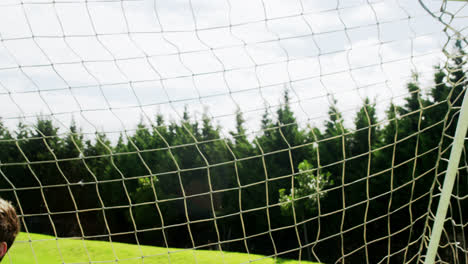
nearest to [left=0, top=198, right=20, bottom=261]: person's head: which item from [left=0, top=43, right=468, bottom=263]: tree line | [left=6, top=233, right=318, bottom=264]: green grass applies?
[left=6, top=233, right=318, bottom=264]: green grass

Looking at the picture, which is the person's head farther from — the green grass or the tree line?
the tree line

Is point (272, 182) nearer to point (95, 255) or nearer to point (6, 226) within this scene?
point (95, 255)

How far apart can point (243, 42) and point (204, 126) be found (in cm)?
1737

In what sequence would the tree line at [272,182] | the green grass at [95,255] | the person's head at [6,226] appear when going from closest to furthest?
the person's head at [6,226]
the green grass at [95,255]
the tree line at [272,182]

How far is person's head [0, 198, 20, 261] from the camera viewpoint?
54.2 inches

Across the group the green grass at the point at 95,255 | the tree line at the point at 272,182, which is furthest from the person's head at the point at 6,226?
the tree line at the point at 272,182

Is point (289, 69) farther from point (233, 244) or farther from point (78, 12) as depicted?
point (233, 244)

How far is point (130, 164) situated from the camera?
802 inches

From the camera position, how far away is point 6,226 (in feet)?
4.54

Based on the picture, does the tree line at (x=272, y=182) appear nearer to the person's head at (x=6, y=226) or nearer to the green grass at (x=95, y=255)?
the green grass at (x=95, y=255)

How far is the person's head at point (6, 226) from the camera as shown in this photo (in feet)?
4.52

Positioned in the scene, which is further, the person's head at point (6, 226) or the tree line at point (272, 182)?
the tree line at point (272, 182)

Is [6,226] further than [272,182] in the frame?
No

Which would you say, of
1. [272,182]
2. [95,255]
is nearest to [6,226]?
[95,255]
